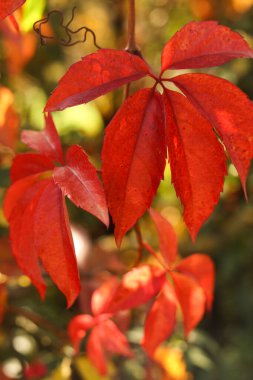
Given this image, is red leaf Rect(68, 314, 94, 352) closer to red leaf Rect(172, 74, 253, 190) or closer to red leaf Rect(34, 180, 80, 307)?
red leaf Rect(34, 180, 80, 307)

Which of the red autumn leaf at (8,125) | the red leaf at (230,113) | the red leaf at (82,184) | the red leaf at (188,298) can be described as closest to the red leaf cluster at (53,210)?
the red leaf at (82,184)

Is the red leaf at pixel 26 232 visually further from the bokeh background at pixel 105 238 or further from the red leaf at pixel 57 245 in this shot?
the bokeh background at pixel 105 238

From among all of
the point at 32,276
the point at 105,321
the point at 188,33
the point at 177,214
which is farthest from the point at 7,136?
the point at 177,214

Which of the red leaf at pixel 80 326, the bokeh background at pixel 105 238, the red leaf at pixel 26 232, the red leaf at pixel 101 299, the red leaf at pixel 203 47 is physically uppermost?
the red leaf at pixel 203 47

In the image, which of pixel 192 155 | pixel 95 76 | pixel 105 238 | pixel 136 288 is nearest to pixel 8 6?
pixel 95 76

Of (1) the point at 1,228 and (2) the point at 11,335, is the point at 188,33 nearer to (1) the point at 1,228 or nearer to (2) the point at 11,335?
(2) the point at 11,335

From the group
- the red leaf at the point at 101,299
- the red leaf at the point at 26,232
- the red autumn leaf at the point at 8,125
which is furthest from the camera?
the red autumn leaf at the point at 8,125
